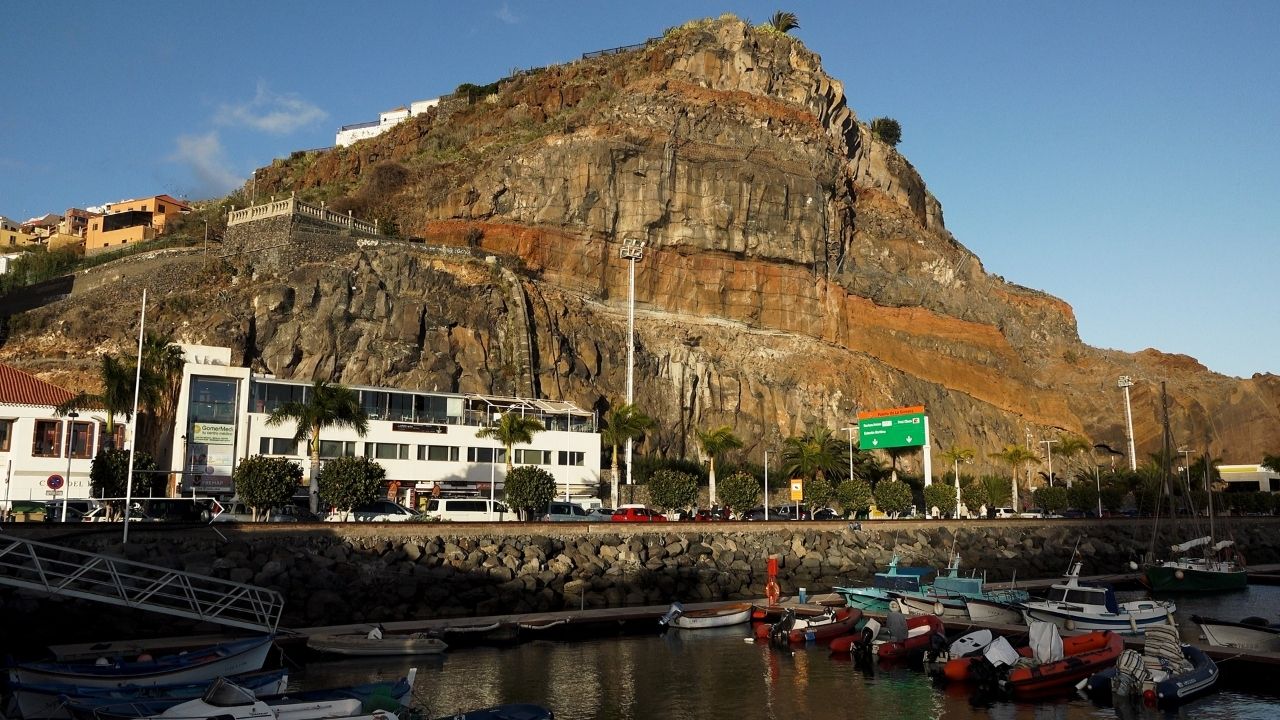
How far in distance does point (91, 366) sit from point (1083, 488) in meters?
91.9

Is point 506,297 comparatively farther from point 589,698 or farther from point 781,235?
point 589,698

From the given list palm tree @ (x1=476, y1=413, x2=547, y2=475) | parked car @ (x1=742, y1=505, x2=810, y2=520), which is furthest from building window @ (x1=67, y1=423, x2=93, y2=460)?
parked car @ (x1=742, y1=505, x2=810, y2=520)

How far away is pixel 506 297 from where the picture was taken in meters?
98.0

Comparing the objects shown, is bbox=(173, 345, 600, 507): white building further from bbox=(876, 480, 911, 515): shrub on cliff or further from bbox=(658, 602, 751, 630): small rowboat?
bbox=(658, 602, 751, 630): small rowboat

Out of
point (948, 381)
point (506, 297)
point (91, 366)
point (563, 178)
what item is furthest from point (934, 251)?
point (91, 366)

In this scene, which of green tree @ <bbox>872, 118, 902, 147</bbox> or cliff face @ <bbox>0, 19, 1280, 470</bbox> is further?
green tree @ <bbox>872, 118, 902, 147</bbox>

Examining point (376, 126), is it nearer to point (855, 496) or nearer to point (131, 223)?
point (131, 223)

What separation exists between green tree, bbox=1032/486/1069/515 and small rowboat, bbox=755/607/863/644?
61.5 meters

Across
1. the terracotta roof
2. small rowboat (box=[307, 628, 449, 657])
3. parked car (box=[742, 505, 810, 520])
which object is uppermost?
the terracotta roof

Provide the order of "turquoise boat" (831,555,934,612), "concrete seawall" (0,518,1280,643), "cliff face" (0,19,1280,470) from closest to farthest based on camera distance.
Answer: "concrete seawall" (0,518,1280,643) < "turquoise boat" (831,555,934,612) < "cliff face" (0,19,1280,470)

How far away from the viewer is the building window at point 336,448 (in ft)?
224

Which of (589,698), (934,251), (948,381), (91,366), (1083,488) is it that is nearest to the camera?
(589,698)

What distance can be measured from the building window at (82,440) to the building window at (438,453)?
21399mm

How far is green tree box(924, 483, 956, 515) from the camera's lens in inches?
3250
